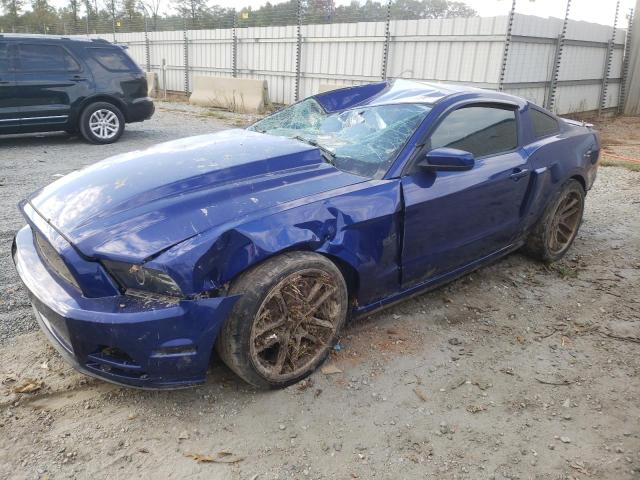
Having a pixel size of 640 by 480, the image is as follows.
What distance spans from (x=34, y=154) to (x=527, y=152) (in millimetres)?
7085

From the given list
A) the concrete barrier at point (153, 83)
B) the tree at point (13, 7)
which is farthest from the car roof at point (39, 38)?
the tree at point (13, 7)

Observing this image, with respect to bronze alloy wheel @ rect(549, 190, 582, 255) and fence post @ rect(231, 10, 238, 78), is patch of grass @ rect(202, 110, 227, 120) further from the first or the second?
bronze alloy wheel @ rect(549, 190, 582, 255)

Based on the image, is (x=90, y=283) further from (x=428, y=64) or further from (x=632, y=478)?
(x=428, y=64)

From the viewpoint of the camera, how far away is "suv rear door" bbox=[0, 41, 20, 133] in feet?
25.5

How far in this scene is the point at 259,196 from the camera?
267cm


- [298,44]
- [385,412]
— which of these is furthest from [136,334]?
[298,44]

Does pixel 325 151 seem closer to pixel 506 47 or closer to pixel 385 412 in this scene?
pixel 385 412

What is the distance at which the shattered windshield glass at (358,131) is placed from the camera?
316cm

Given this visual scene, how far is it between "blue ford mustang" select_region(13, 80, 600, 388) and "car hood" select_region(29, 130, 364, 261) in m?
0.01

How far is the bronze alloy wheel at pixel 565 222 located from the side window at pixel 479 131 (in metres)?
0.92

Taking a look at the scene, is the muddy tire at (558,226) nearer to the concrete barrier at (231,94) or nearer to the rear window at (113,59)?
the rear window at (113,59)

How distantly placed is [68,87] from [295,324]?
7353 millimetres

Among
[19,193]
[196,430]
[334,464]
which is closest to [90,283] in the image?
[196,430]

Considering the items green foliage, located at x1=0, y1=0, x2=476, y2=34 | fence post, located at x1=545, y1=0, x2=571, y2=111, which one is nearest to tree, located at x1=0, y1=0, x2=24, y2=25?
green foliage, located at x1=0, y1=0, x2=476, y2=34
